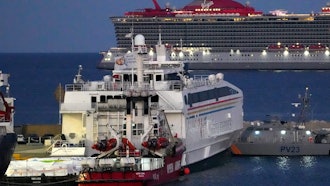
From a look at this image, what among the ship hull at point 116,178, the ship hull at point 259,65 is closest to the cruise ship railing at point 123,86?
the ship hull at point 116,178

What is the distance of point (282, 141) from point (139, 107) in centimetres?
1136

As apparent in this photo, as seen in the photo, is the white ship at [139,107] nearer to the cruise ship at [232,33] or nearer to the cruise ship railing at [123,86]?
the cruise ship railing at [123,86]

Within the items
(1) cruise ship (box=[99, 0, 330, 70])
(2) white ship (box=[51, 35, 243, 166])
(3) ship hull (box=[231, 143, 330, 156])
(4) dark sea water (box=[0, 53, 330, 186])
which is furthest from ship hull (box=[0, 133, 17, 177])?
(1) cruise ship (box=[99, 0, 330, 70])

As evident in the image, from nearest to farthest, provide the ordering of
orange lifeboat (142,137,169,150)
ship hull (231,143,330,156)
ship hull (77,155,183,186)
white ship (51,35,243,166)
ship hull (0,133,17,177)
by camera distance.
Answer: ship hull (0,133,17,177)
ship hull (77,155,183,186)
orange lifeboat (142,137,169,150)
white ship (51,35,243,166)
ship hull (231,143,330,156)

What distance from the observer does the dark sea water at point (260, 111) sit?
165 feet

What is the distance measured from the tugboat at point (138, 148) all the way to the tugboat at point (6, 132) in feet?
9.52

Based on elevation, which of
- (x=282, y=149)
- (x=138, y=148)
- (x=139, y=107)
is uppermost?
(x=139, y=107)

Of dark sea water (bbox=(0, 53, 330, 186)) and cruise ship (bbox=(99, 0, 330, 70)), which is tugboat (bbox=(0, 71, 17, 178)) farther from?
cruise ship (bbox=(99, 0, 330, 70))

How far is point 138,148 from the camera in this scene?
45594 millimetres

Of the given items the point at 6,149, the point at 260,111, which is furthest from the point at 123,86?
the point at 260,111

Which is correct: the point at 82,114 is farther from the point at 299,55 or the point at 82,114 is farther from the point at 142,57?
the point at 299,55

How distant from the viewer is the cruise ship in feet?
583

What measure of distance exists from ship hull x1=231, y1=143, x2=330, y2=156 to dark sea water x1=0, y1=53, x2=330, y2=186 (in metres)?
0.38

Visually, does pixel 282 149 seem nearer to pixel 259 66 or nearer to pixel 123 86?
pixel 123 86
